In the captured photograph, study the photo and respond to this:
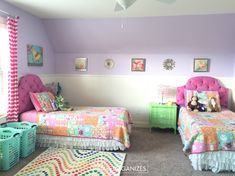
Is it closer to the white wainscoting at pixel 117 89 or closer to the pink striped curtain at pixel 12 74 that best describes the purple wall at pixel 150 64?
the white wainscoting at pixel 117 89

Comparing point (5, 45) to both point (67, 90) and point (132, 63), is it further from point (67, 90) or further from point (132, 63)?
point (132, 63)

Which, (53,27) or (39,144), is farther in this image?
(53,27)

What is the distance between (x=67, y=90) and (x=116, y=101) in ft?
4.11

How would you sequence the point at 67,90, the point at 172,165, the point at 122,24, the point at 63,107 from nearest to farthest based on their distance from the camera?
the point at 172,165, the point at 63,107, the point at 122,24, the point at 67,90

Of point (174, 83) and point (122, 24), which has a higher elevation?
A: point (122, 24)

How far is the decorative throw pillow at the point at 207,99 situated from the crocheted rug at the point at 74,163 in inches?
75.0

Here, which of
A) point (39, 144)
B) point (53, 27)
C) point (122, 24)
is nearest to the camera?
point (39, 144)

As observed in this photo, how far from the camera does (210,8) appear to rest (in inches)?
132

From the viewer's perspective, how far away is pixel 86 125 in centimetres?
331

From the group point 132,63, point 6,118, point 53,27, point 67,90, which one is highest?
point 53,27

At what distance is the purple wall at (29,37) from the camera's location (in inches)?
141

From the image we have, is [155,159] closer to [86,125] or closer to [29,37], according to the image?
[86,125]

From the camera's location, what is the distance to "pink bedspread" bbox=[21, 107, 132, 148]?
324 centimetres

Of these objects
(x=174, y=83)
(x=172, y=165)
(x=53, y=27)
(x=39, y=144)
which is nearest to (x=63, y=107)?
(x=39, y=144)
